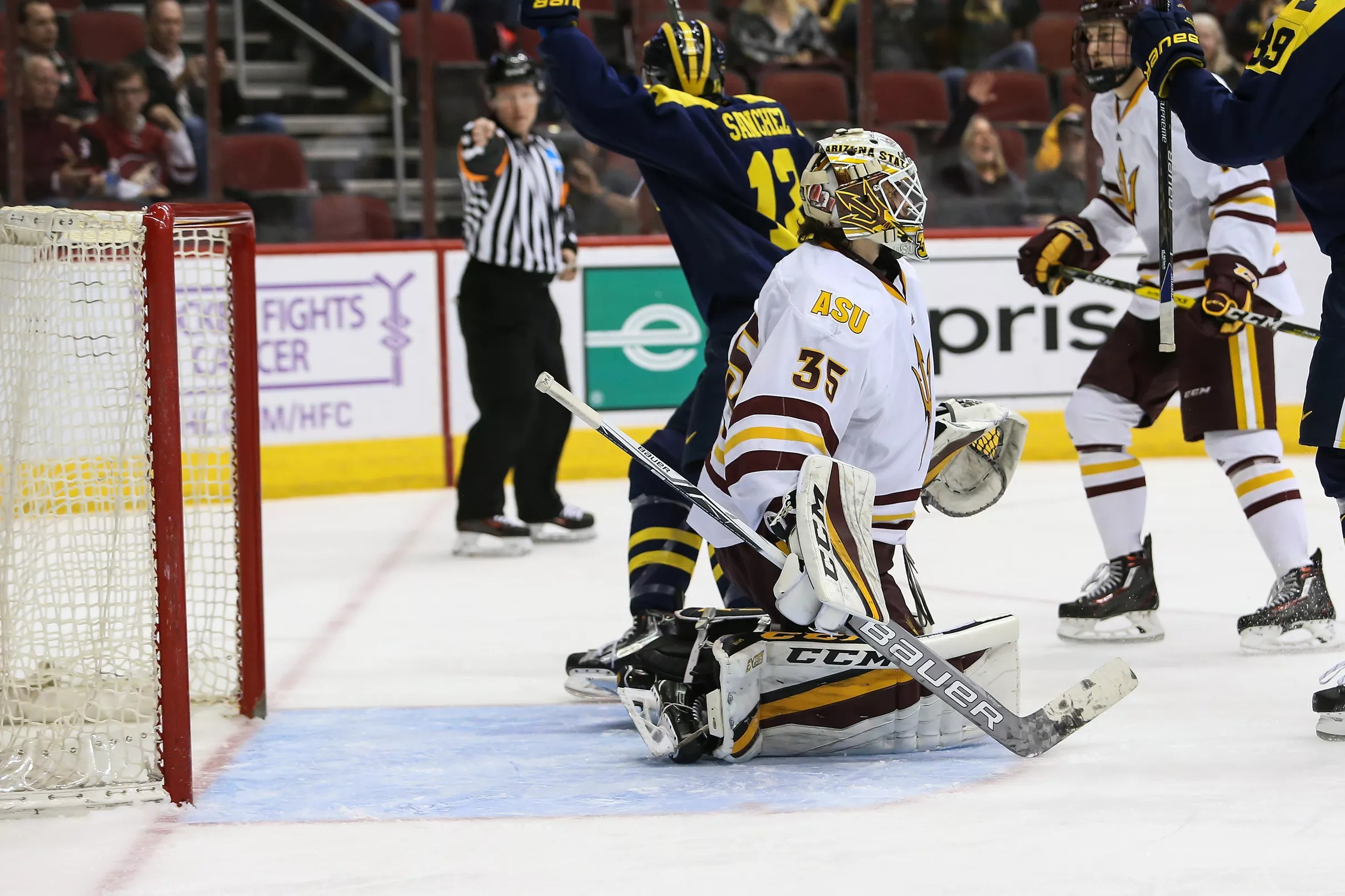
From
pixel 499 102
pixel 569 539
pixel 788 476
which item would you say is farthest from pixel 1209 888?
pixel 499 102

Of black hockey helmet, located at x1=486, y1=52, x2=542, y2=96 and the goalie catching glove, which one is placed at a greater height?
black hockey helmet, located at x1=486, y1=52, x2=542, y2=96

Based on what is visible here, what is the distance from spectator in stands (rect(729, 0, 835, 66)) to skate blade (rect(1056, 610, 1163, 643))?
4128 mm

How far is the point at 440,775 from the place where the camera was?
2.61 metres

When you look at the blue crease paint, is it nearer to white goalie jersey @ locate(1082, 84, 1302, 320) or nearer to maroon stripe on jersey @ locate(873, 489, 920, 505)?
maroon stripe on jersey @ locate(873, 489, 920, 505)

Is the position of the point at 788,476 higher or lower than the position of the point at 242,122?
lower

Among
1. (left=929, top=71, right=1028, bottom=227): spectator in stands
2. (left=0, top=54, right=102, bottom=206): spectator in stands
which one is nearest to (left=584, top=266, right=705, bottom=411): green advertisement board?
(left=929, top=71, right=1028, bottom=227): spectator in stands

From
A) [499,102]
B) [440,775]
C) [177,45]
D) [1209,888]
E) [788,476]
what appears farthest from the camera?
[177,45]

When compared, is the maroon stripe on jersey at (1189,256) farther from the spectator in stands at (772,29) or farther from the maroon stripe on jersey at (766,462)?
the spectator in stands at (772,29)

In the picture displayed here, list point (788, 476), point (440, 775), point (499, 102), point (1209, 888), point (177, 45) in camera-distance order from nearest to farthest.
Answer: point (1209, 888) < point (788, 476) < point (440, 775) < point (499, 102) < point (177, 45)

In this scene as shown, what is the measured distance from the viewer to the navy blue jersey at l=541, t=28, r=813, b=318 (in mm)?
3029

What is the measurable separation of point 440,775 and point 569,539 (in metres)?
2.61

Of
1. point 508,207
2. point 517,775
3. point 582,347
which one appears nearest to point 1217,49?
point 582,347

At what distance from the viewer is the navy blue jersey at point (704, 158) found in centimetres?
303

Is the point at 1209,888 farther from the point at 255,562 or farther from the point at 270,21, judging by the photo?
the point at 270,21
